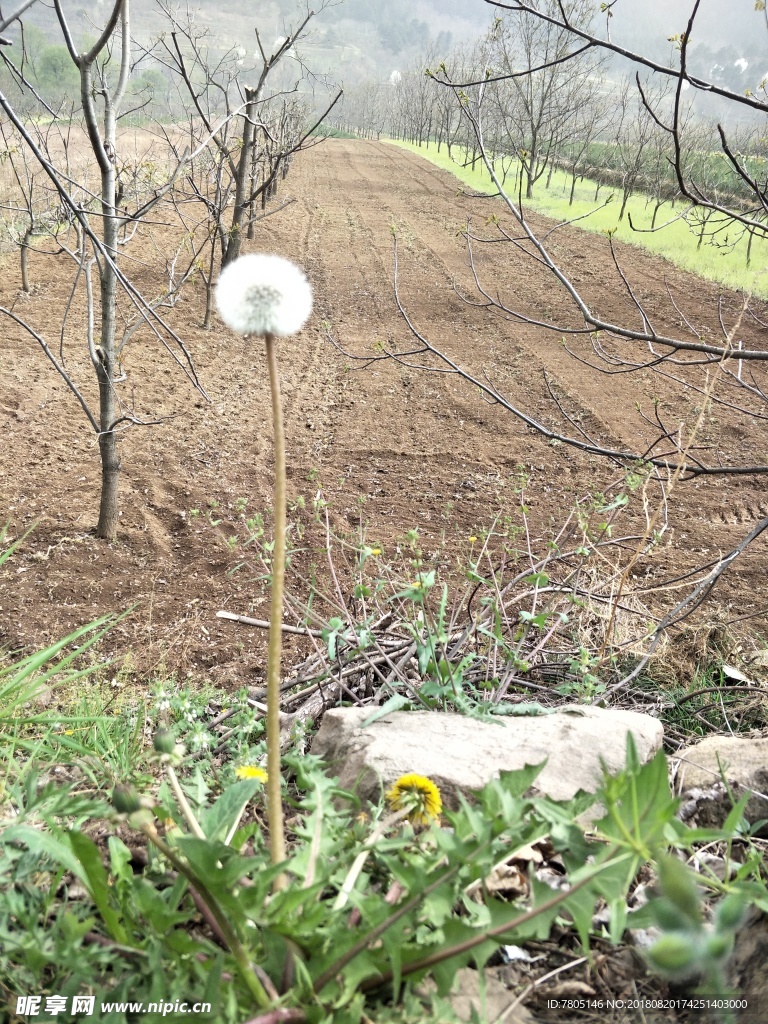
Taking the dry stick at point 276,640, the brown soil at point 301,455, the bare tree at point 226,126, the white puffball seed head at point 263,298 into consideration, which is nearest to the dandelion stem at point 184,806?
the dry stick at point 276,640

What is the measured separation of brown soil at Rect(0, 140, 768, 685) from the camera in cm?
391

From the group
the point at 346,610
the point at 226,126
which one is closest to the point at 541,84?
the point at 226,126

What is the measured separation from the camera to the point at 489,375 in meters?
7.47

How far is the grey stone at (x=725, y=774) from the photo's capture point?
1.58 m

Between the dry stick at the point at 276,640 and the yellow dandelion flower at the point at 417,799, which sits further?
the yellow dandelion flower at the point at 417,799

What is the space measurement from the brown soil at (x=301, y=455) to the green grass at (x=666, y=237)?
5.67 ft

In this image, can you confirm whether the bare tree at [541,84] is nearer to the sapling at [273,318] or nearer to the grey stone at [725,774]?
the grey stone at [725,774]

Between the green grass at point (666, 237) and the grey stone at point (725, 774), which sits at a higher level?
the green grass at point (666, 237)

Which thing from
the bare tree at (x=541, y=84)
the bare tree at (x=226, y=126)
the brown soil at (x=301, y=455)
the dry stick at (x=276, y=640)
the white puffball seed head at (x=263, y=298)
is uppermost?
the bare tree at (x=541, y=84)

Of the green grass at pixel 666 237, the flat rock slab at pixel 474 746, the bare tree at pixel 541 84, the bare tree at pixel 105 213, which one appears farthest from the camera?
the bare tree at pixel 541 84

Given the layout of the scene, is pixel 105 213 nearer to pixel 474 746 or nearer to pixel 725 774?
pixel 474 746

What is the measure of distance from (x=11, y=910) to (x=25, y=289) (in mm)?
8989

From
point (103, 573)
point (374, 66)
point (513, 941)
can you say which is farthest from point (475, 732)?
point (374, 66)

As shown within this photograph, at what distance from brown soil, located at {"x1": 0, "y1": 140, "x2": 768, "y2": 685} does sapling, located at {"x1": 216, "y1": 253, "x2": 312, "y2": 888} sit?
1631 mm
